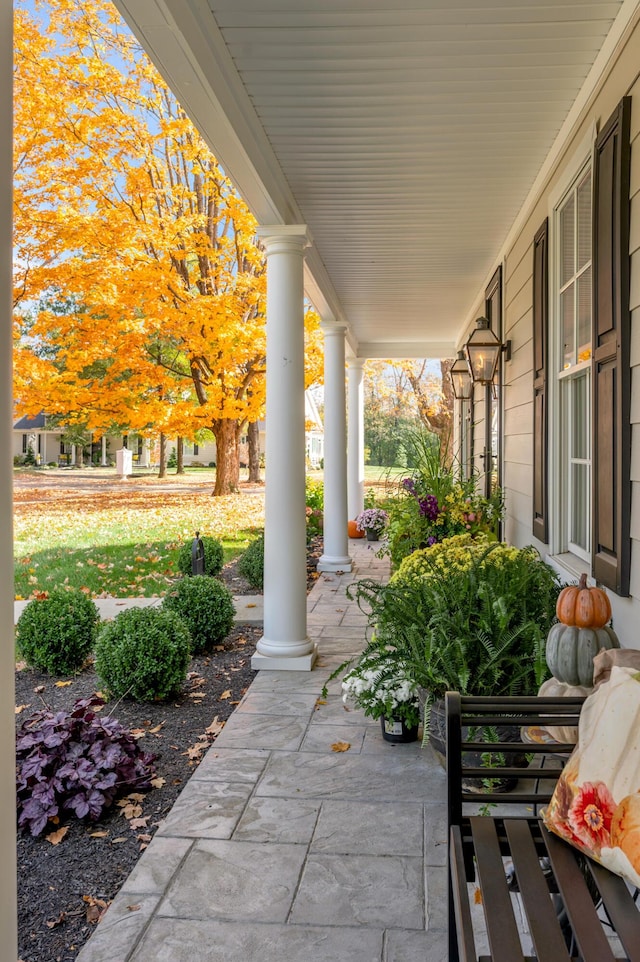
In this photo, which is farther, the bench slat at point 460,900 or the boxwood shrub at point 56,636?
the boxwood shrub at point 56,636

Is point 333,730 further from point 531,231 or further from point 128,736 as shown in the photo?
point 531,231

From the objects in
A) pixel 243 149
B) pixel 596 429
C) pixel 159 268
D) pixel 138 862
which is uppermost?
pixel 159 268

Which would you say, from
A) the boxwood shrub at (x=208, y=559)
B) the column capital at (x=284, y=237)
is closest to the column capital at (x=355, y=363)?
the boxwood shrub at (x=208, y=559)

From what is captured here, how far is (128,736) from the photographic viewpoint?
323cm

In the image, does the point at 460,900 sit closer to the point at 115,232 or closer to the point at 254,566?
the point at 254,566

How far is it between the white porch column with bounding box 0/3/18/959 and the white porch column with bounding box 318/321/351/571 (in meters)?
6.84

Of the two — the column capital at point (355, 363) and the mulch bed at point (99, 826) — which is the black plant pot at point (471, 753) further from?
the column capital at point (355, 363)

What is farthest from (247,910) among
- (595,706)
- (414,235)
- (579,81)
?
(414,235)

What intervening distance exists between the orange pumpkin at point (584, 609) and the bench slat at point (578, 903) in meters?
0.83

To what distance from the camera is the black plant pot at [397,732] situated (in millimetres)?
3404

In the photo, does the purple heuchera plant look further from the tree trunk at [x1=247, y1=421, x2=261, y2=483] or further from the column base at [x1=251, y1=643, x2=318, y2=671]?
the tree trunk at [x1=247, y1=421, x2=261, y2=483]

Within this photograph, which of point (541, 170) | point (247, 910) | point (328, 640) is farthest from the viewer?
point (328, 640)

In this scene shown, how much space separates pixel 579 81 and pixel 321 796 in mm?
3072

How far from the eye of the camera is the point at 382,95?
332 centimetres
